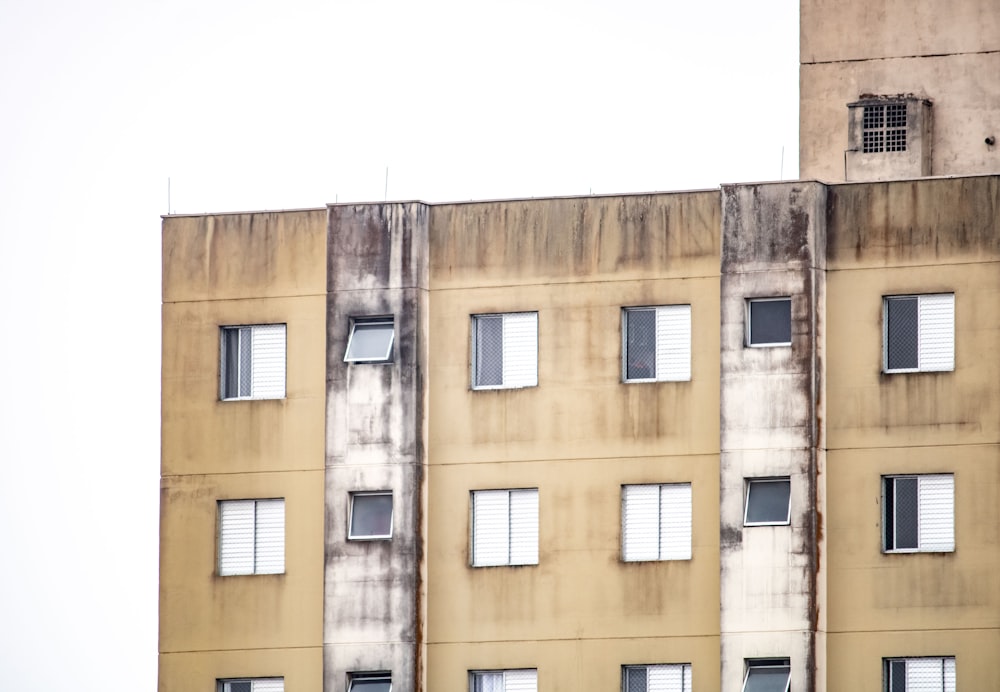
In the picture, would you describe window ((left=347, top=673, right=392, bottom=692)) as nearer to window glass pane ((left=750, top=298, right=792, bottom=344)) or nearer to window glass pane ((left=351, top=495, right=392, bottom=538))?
window glass pane ((left=351, top=495, right=392, bottom=538))

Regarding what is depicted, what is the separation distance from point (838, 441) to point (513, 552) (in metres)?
7.54

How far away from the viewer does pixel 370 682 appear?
5506 cm

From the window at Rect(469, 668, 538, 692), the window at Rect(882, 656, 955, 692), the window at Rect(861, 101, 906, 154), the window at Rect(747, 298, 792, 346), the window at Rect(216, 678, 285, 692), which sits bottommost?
the window at Rect(216, 678, 285, 692)

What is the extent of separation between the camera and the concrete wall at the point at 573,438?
5419 centimetres

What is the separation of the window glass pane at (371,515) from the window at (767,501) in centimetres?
801

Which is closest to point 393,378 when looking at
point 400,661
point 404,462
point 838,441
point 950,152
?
point 404,462

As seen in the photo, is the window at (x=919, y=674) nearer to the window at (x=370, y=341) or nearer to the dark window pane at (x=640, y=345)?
the dark window pane at (x=640, y=345)

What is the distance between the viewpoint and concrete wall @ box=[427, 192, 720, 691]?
5419 cm

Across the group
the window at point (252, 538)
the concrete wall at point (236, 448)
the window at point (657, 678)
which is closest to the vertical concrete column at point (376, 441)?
the concrete wall at point (236, 448)

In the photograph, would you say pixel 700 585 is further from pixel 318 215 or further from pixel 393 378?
pixel 318 215

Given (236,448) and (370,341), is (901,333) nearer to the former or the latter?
(370,341)

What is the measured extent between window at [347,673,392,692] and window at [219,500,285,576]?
3.17 metres

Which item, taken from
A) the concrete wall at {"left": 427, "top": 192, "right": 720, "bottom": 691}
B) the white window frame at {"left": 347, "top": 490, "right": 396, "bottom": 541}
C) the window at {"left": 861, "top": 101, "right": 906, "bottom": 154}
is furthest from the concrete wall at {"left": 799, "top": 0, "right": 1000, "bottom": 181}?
the white window frame at {"left": 347, "top": 490, "right": 396, "bottom": 541}

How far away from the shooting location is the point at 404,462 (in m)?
55.5
